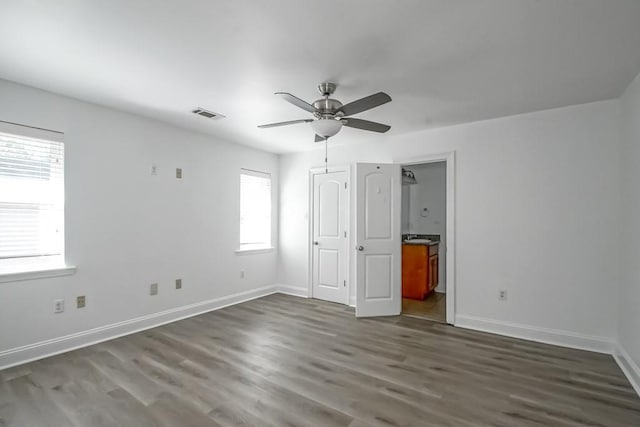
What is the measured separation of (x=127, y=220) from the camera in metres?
3.58

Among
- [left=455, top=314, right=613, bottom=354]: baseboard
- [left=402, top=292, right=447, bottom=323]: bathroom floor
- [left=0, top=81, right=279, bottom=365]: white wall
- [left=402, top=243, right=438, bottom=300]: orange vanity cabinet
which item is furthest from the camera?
[left=402, top=243, right=438, bottom=300]: orange vanity cabinet

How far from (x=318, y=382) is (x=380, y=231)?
2320 millimetres

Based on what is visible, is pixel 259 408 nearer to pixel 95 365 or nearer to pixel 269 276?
pixel 95 365

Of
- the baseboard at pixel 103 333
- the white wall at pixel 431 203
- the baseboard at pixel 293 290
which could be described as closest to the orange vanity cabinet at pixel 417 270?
the white wall at pixel 431 203

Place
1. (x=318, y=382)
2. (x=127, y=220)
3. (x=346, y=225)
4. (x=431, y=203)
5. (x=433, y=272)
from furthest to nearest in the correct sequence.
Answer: (x=431, y=203), (x=433, y=272), (x=346, y=225), (x=127, y=220), (x=318, y=382)

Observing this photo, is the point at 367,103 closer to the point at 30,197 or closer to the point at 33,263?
the point at 30,197

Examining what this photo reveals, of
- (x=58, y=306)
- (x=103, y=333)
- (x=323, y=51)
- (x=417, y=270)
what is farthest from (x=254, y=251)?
(x=323, y=51)

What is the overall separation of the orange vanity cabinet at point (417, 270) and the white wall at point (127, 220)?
281 cm

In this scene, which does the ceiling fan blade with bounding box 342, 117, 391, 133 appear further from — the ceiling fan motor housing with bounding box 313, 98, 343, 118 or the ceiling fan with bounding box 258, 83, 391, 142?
the ceiling fan motor housing with bounding box 313, 98, 343, 118

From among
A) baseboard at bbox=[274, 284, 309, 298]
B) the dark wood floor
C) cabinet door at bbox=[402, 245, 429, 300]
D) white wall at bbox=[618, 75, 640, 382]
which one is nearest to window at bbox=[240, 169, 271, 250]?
baseboard at bbox=[274, 284, 309, 298]

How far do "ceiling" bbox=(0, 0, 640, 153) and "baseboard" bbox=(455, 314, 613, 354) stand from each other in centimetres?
244

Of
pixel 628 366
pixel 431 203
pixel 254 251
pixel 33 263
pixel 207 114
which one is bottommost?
pixel 628 366

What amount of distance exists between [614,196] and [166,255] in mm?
5103

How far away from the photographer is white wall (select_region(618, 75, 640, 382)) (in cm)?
257
